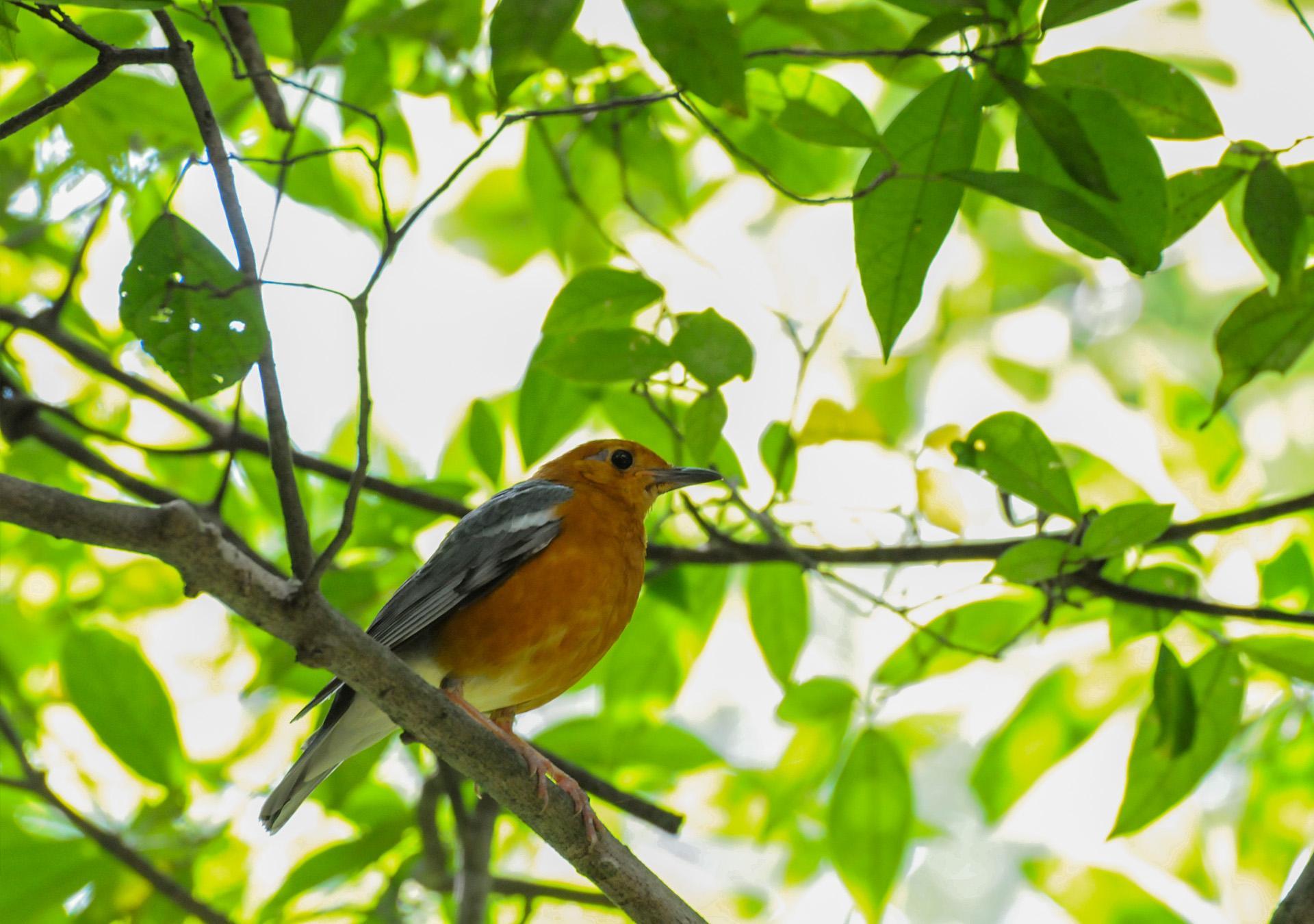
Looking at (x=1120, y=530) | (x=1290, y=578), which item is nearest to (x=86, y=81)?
(x=1120, y=530)

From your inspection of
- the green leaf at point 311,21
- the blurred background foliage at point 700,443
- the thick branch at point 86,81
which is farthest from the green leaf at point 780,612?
the thick branch at point 86,81

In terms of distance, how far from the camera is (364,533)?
446 cm

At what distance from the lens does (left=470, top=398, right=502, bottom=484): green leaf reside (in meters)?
4.43

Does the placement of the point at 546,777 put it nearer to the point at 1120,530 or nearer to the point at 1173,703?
the point at 1120,530

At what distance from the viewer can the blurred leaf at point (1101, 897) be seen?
414 cm

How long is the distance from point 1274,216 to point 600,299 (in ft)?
6.04

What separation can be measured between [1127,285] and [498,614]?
607 centimetres

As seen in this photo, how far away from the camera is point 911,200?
283 cm

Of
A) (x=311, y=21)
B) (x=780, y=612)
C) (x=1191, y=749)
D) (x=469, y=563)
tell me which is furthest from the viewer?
(x=780, y=612)

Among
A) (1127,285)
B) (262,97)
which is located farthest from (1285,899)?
(1127,285)

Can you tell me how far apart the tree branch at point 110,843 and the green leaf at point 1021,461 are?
9.73 ft

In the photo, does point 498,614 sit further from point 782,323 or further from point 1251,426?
point 1251,426

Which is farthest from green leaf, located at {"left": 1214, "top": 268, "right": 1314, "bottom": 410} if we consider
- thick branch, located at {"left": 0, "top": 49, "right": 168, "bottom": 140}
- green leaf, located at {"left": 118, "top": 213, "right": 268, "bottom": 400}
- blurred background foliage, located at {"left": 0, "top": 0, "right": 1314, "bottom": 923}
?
thick branch, located at {"left": 0, "top": 49, "right": 168, "bottom": 140}

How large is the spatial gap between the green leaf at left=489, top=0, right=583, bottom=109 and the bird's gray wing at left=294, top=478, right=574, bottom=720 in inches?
72.5
